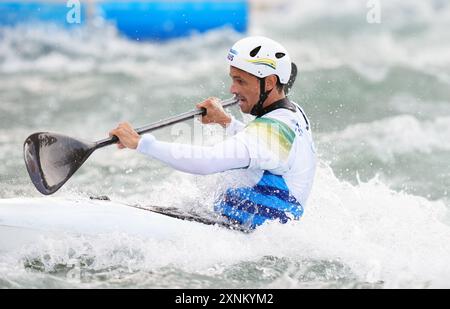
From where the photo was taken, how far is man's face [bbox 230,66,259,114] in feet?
16.5

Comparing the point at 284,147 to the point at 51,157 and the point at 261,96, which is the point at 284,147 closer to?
the point at 261,96

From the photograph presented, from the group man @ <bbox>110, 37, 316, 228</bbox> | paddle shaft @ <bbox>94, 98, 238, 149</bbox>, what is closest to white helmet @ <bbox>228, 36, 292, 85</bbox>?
man @ <bbox>110, 37, 316, 228</bbox>

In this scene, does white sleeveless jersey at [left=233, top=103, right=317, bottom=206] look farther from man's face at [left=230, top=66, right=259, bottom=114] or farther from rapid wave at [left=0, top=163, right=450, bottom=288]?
rapid wave at [left=0, top=163, right=450, bottom=288]

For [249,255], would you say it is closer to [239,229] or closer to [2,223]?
[239,229]

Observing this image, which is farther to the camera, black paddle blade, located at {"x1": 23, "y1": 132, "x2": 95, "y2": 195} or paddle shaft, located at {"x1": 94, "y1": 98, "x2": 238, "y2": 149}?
black paddle blade, located at {"x1": 23, "y1": 132, "x2": 95, "y2": 195}

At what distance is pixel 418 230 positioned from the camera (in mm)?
5773

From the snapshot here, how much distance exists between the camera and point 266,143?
15.8ft

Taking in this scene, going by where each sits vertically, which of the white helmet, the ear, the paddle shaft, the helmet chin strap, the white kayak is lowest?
the white kayak

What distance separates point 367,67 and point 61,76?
4.68 metres

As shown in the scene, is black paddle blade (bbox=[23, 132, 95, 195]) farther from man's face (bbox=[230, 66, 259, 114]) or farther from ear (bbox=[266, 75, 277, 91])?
ear (bbox=[266, 75, 277, 91])

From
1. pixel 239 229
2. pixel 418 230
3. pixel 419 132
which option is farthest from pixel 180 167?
A: pixel 419 132

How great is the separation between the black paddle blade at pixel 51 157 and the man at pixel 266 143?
0.37m

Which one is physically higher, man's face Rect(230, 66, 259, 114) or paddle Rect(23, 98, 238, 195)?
man's face Rect(230, 66, 259, 114)
